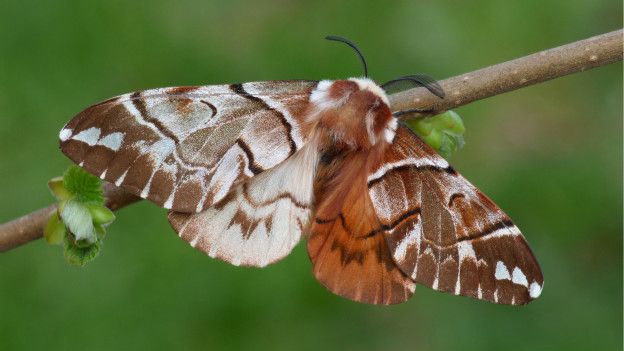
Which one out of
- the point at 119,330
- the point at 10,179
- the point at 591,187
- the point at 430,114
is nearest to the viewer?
the point at 430,114

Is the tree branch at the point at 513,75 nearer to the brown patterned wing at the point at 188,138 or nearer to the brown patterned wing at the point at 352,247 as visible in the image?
the brown patterned wing at the point at 188,138

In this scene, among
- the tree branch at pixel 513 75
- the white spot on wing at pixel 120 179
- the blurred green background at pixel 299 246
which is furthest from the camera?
the blurred green background at pixel 299 246

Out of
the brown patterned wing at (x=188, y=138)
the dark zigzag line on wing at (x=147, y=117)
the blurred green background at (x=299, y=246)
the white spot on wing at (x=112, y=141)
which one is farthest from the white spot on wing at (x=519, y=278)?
the blurred green background at (x=299, y=246)

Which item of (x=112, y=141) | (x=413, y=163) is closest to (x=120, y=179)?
(x=112, y=141)

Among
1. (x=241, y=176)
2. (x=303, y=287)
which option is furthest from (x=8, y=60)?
(x=241, y=176)

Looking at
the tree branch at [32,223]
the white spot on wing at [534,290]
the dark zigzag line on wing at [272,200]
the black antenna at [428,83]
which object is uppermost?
the black antenna at [428,83]

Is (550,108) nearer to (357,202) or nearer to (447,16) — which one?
(447,16)

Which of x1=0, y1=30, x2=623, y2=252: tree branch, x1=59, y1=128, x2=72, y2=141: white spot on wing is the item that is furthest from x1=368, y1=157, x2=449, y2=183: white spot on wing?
x1=59, y1=128, x2=72, y2=141: white spot on wing
